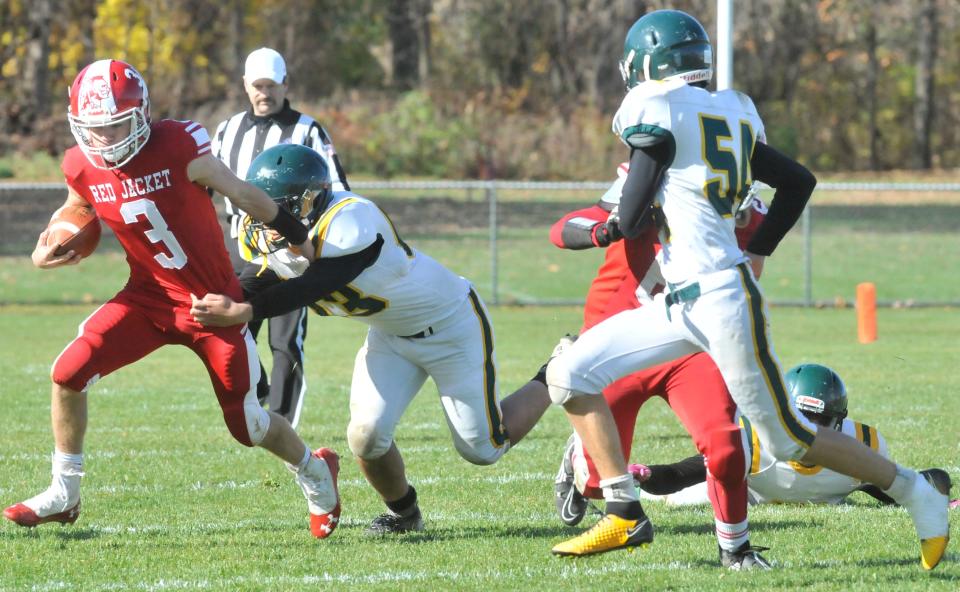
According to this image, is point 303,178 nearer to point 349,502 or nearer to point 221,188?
point 221,188

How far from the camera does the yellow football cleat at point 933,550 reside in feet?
13.9

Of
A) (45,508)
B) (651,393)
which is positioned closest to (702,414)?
(651,393)

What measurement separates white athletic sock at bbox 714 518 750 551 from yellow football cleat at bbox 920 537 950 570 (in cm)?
54

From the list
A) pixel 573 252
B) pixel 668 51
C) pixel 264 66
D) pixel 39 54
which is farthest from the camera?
pixel 39 54

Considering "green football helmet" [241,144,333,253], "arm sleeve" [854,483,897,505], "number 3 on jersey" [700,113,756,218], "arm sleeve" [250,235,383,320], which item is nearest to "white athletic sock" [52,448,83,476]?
"arm sleeve" [250,235,383,320]

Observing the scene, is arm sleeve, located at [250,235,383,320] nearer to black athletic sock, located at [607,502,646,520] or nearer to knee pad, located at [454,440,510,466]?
knee pad, located at [454,440,510,466]

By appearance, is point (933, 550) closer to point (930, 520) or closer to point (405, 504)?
point (930, 520)

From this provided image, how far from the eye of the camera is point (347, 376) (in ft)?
32.2

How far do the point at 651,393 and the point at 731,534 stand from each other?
65 centimetres

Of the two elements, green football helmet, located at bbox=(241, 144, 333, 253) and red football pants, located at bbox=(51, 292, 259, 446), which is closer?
green football helmet, located at bbox=(241, 144, 333, 253)

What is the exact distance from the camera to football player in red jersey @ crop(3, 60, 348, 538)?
4691 millimetres

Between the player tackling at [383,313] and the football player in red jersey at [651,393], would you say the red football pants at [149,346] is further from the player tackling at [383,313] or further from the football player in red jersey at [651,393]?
the football player in red jersey at [651,393]

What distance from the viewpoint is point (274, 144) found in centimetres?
688

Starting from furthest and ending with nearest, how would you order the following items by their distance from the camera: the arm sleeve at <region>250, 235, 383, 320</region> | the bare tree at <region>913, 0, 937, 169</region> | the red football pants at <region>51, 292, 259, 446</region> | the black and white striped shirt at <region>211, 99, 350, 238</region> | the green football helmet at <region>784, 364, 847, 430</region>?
the bare tree at <region>913, 0, 937, 169</region> < the black and white striped shirt at <region>211, 99, 350, 238</region> < the green football helmet at <region>784, 364, 847, 430</region> < the red football pants at <region>51, 292, 259, 446</region> < the arm sleeve at <region>250, 235, 383, 320</region>
